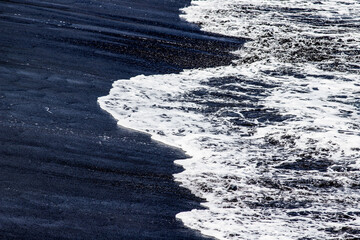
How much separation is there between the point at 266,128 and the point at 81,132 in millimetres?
2089

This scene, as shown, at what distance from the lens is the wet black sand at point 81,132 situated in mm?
4727

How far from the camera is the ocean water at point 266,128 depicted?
507 centimetres

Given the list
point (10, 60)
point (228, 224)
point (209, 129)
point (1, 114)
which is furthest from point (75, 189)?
point (10, 60)

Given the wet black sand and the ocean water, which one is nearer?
the wet black sand

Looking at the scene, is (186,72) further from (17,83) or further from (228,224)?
(228,224)

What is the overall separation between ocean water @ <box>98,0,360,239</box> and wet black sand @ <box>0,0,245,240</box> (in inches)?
10.7

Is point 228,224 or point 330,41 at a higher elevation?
point 330,41

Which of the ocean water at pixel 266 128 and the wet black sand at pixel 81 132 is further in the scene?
the ocean water at pixel 266 128

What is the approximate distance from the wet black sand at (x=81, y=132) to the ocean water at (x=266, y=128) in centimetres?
27

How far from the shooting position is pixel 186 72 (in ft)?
30.0

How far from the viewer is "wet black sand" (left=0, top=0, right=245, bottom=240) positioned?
186 inches

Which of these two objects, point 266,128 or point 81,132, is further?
point 266,128

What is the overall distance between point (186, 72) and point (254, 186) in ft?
12.6

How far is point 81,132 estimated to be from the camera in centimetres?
638
